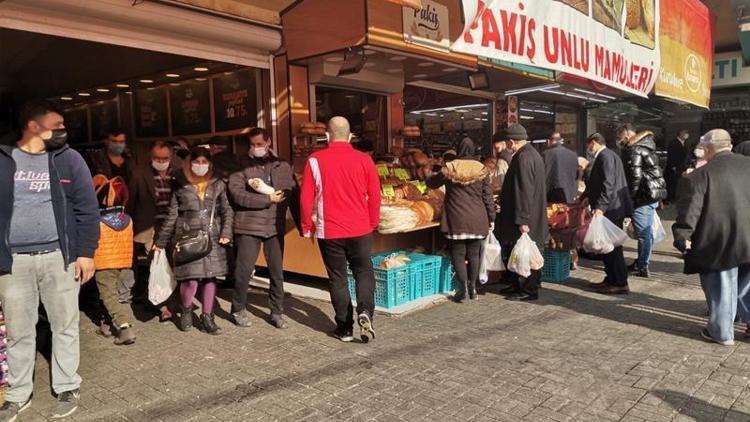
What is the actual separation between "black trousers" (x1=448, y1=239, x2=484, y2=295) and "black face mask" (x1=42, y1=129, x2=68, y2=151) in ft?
12.8

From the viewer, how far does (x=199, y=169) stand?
4809mm

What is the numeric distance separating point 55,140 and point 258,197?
1.79 m

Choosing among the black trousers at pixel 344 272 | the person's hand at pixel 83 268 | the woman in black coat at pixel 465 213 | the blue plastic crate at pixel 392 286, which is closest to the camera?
the person's hand at pixel 83 268

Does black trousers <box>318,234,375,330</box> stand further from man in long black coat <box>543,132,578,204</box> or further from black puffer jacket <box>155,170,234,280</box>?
man in long black coat <box>543,132,578,204</box>

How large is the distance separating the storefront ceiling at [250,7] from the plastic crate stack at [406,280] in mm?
3334

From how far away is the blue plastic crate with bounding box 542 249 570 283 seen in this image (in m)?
6.90

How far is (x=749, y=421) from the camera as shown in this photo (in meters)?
3.17

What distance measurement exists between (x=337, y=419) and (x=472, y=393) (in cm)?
95

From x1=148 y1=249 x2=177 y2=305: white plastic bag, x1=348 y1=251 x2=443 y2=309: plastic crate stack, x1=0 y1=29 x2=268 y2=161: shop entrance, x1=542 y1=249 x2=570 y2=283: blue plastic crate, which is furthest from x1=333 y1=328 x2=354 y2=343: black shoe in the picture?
x1=0 y1=29 x2=268 y2=161: shop entrance

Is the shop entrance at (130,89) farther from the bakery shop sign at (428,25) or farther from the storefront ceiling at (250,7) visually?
the bakery shop sign at (428,25)

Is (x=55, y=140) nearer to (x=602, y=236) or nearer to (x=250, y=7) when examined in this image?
(x=250, y=7)

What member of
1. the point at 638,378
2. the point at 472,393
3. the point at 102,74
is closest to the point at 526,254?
the point at 638,378

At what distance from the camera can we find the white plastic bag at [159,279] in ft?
15.7

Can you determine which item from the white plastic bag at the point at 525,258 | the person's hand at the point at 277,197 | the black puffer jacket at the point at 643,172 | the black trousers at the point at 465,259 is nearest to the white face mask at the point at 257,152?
the person's hand at the point at 277,197
